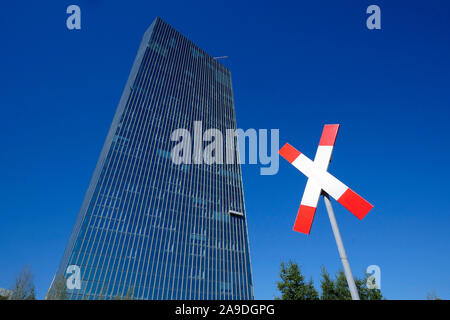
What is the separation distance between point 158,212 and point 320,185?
5743 centimetres

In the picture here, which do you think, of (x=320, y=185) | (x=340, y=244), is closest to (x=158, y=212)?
(x=320, y=185)

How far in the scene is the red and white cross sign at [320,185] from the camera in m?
4.95

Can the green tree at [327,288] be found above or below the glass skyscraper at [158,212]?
below

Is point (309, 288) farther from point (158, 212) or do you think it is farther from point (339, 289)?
point (158, 212)

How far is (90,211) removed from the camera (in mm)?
51094

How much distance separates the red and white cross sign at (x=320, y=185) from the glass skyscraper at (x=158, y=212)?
38447mm

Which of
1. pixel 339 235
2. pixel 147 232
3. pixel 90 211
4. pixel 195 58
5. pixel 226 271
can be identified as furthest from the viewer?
pixel 195 58

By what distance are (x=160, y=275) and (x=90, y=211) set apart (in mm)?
19120

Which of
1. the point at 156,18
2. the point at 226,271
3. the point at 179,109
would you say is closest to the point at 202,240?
the point at 226,271

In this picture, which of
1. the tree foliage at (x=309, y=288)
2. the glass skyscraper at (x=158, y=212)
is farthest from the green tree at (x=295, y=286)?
the glass skyscraper at (x=158, y=212)

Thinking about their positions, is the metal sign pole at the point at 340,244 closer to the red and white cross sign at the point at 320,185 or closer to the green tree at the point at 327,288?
the red and white cross sign at the point at 320,185

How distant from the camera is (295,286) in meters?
30.1
